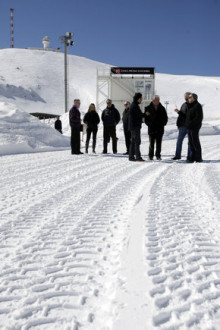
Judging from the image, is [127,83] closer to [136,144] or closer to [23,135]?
[23,135]

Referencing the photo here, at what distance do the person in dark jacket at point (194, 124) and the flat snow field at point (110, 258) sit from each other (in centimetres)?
317

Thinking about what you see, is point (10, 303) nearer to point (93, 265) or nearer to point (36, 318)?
point (36, 318)

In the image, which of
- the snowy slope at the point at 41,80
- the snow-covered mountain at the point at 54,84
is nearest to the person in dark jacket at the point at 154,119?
the snow-covered mountain at the point at 54,84

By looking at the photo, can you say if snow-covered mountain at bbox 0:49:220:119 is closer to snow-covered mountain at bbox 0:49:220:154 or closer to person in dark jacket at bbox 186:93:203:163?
snow-covered mountain at bbox 0:49:220:154

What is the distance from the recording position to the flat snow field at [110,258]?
5.12 feet

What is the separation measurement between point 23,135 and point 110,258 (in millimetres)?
9105

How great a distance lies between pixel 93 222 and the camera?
2.93 meters

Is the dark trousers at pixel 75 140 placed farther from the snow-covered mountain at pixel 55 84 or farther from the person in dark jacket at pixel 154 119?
the snow-covered mountain at pixel 55 84

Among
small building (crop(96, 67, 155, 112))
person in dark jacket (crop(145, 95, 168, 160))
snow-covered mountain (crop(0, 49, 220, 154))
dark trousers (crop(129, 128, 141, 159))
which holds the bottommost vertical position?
dark trousers (crop(129, 128, 141, 159))

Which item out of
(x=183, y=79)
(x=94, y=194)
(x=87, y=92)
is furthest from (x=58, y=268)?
(x=183, y=79)

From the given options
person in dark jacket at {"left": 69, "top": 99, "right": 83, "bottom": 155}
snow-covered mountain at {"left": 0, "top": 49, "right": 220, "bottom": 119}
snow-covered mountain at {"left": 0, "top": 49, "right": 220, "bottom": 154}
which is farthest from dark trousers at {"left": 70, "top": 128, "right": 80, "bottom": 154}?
snow-covered mountain at {"left": 0, "top": 49, "right": 220, "bottom": 119}

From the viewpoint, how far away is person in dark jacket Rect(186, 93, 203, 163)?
23.9 ft

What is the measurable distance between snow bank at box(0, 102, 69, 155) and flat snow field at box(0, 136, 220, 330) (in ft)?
18.6

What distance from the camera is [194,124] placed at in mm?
7328
